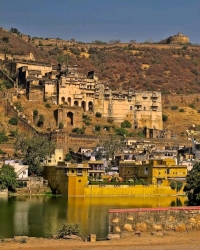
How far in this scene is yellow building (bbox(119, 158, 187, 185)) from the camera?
174 feet

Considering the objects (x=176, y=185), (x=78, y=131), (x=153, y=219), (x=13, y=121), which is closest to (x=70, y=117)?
(x=78, y=131)

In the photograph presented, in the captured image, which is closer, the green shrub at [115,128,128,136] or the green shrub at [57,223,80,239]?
the green shrub at [57,223,80,239]

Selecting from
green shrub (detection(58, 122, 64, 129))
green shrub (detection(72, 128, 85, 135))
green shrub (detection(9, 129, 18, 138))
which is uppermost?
green shrub (detection(58, 122, 64, 129))

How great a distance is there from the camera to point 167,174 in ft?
176

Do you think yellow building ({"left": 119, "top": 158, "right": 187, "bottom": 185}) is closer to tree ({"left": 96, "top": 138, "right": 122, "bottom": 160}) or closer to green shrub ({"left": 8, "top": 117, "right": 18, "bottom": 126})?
tree ({"left": 96, "top": 138, "right": 122, "bottom": 160})

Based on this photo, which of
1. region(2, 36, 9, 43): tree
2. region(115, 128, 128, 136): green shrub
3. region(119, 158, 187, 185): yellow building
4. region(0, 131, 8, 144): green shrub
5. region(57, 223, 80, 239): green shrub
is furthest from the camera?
region(2, 36, 9, 43): tree

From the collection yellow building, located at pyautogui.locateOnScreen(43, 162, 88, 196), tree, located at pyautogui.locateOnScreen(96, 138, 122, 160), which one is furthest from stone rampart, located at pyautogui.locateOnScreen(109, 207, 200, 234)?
tree, located at pyautogui.locateOnScreen(96, 138, 122, 160)

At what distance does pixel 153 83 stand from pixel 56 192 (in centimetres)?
5822

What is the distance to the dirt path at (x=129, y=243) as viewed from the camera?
2245cm

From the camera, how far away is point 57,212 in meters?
37.2

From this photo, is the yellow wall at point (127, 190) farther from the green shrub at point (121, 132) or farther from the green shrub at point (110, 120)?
the green shrub at point (110, 120)

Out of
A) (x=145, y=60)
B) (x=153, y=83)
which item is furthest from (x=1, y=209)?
(x=145, y=60)

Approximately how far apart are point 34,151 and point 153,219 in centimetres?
3213

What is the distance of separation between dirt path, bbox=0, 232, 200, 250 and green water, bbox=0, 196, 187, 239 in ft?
9.16
